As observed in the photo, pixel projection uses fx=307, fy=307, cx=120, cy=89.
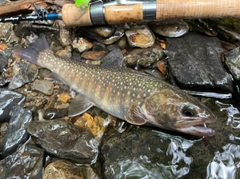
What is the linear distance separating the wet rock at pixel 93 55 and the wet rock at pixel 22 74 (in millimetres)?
661

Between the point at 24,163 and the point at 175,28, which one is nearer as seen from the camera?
the point at 24,163

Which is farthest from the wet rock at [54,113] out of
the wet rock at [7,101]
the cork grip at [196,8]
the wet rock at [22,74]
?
the cork grip at [196,8]

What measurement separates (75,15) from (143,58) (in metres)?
0.94

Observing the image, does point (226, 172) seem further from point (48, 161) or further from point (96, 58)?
point (96, 58)

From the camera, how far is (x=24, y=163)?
118 inches

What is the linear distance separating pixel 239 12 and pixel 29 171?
271 cm

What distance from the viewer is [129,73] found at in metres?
3.20

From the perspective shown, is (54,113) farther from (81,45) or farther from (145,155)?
(145,155)

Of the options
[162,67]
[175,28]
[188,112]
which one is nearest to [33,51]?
[162,67]

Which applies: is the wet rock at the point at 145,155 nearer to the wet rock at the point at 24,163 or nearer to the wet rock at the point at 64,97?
the wet rock at the point at 24,163

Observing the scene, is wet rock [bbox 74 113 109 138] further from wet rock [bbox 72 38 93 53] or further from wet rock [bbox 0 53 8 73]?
wet rock [bbox 0 53 8 73]

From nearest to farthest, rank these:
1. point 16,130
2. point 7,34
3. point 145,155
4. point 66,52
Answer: point 145,155, point 16,130, point 66,52, point 7,34

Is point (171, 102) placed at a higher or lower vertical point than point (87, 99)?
higher

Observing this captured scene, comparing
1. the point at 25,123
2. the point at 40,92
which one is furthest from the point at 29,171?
the point at 40,92
